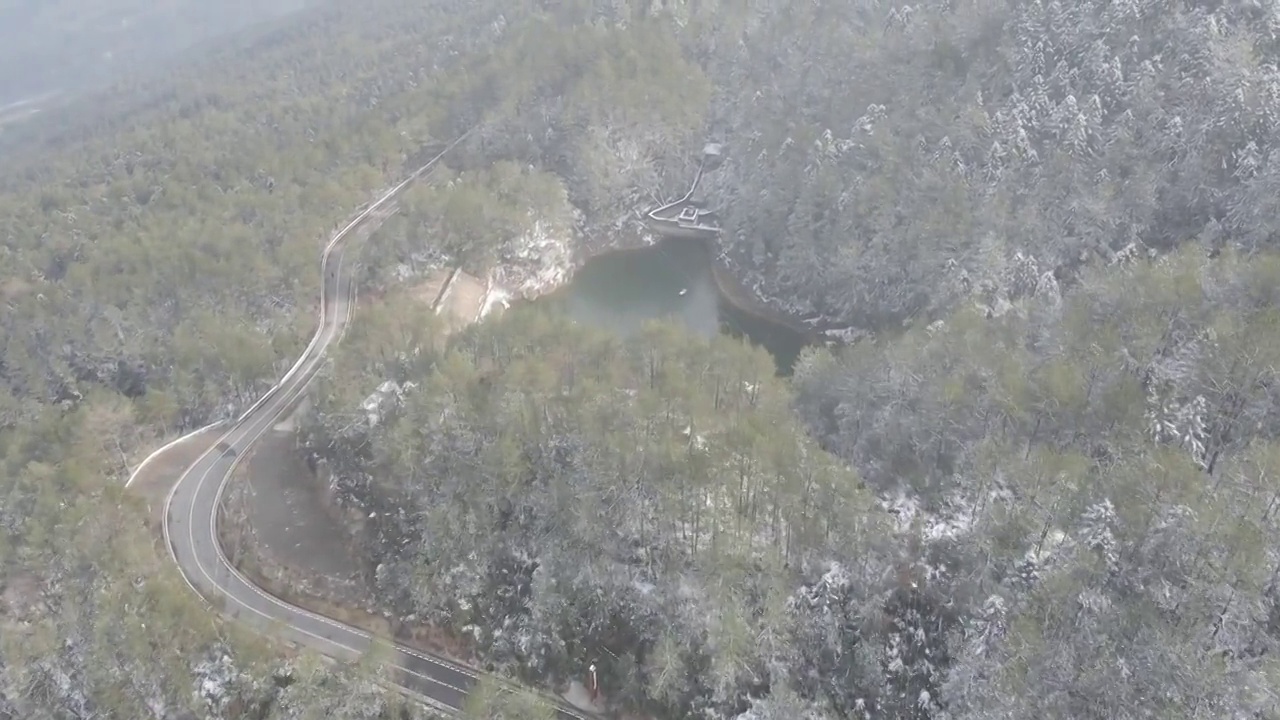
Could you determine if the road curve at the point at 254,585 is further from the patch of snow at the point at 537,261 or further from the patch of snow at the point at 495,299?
the patch of snow at the point at 537,261

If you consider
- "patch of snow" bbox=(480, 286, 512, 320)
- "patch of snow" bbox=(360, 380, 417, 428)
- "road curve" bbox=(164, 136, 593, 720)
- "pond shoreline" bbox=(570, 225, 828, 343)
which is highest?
"patch of snow" bbox=(360, 380, 417, 428)

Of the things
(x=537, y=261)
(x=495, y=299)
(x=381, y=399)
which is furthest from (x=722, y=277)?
(x=381, y=399)

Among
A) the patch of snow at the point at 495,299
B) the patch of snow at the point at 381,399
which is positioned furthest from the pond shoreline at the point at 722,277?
the patch of snow at the point at 381,399

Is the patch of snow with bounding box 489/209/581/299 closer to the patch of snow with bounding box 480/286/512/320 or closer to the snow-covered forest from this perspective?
the patch of snow with bounding box 480/286/512/320

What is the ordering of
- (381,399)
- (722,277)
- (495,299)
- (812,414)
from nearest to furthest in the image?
1. (812,414)
2. (381,399)
3. (495,299)
4. (722,277)

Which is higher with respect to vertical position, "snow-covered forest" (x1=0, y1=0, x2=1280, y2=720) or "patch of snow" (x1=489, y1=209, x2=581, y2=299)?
"snow-covered forest" (x1=0, y1=0, x2=1280, y2=720)

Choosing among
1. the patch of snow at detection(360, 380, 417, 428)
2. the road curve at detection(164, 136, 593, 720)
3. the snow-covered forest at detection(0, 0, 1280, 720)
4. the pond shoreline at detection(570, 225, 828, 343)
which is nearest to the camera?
the snow-covered forest at detection(0, 0, 1280, 720)

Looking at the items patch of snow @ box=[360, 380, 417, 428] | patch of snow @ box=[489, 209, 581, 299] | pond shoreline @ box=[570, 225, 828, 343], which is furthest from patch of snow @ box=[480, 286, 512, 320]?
patch of snow @ box=[360, 380, 417, 428]

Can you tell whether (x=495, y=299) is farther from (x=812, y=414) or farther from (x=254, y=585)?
(x=254, y=585)

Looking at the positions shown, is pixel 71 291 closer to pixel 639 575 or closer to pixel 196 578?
pixel 196 578
